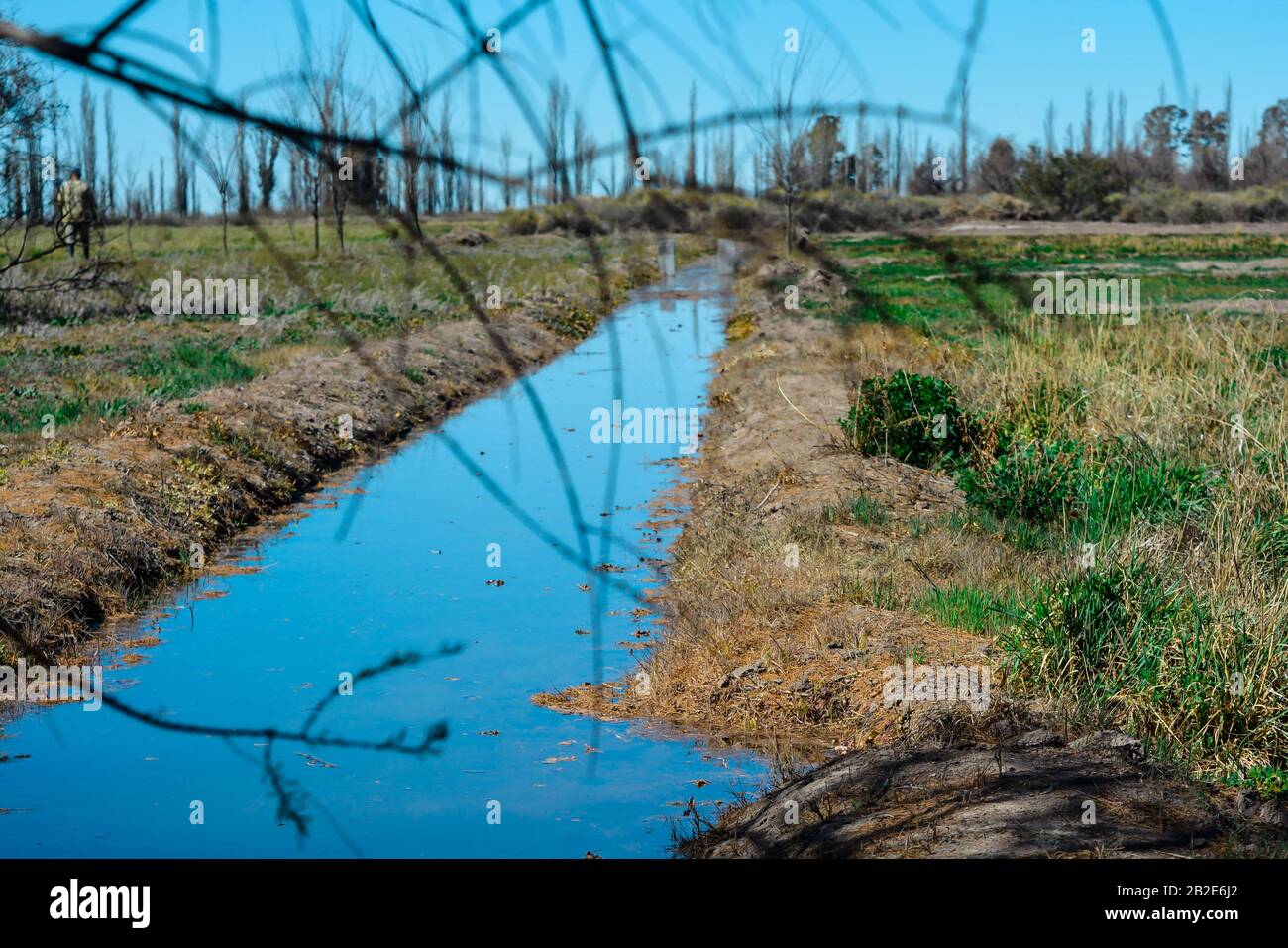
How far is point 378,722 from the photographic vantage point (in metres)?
6.78

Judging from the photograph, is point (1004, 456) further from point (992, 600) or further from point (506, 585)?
point (506, 585)

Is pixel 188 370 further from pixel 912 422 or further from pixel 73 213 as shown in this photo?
pixel 912 422

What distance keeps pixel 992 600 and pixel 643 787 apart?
2.38 m

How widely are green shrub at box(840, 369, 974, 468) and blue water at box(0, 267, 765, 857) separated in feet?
6.48

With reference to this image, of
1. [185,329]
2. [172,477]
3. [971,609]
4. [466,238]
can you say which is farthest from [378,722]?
[466,238]

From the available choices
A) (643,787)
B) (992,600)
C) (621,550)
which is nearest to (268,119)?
(643,787)

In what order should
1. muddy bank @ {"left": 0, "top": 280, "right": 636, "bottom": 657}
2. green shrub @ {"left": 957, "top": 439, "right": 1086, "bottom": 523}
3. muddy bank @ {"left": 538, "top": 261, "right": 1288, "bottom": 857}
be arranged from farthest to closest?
1. green shrub @ {"left": 957, "top": 439, "right": 1086, "bottom": 523}
2. muddy bank @ {"left": 0, "top": 280, "right": 636, "bottom": 657}
3. muddy bank @ {"left": 538, "top": 261, "right": 1288, "bottom": 857}

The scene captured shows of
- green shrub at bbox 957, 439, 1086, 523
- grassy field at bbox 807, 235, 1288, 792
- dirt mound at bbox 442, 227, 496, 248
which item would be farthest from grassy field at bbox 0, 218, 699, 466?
dirt mound at bbox 442, 227, 496, 248

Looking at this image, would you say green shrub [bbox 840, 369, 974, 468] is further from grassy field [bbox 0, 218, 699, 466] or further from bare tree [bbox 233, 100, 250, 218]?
bare tree [bbox 233, 100, 250, 218]

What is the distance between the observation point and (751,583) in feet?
26.7

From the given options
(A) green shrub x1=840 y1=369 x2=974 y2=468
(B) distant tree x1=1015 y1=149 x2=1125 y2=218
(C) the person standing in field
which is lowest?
(A) green shrub x1=840 y1=369 x2=974 y2=468

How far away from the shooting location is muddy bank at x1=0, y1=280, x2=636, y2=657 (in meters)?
8.23

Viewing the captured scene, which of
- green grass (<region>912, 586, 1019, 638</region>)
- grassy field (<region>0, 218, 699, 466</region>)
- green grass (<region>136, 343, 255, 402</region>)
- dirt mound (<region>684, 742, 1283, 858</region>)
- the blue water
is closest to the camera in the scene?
dirt mound (<region>684, 742, 1283, 858</region>)

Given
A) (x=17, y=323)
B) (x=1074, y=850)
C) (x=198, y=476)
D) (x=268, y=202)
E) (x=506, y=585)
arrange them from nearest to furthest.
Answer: (x=268, y=202) < (x=1074, y=850) < (x=506, y=585) < (x=198, y=476) < (x=17, y=323)
